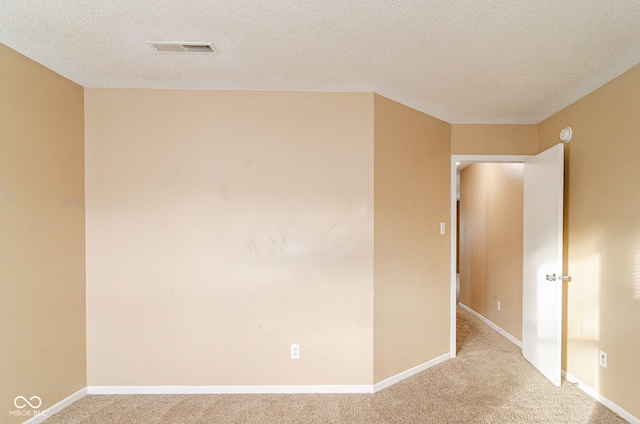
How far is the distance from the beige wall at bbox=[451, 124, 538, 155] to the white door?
0.73ft

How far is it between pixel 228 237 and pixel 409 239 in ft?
5.01

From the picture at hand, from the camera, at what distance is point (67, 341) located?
7.54 feet

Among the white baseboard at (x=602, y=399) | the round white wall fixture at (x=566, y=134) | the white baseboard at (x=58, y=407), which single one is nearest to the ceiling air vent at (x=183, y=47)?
the white baseboard at (x=58, y=407)

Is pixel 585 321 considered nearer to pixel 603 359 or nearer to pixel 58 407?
pixel 603 359

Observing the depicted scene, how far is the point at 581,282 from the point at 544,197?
738mm

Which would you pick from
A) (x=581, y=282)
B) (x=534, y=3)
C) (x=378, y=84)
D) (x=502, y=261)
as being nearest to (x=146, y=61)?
(x=378, y=84)

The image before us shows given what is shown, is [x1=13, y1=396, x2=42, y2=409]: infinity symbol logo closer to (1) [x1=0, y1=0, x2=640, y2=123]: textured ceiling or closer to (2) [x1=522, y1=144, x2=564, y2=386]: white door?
A: (1) [x1=0, y1=0, x2=640, y2=123]: textured ceiling

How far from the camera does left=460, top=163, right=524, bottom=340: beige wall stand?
356 cm

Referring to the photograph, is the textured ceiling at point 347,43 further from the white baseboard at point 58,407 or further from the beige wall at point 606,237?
the white baseboard at point 58,407

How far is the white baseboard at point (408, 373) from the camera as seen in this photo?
2531 mm

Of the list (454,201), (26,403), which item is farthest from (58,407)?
(454,201)

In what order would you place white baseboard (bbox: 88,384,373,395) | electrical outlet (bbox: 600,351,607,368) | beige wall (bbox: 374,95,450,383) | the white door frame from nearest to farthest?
1. electrical outlet (bbox: 600,351,607,368)
2. white baseboard (bbox: 88,384,373,395)
3. beige wall (bbox: 374,95,450,383)
4. the white door frame

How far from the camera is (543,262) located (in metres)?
2.79

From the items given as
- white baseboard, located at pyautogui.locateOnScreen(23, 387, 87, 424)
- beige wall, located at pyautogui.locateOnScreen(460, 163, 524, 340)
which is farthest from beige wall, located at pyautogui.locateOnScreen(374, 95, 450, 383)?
white baseboard, located at pyautogui.locateOnScreen(23, 387, 87, 424)
